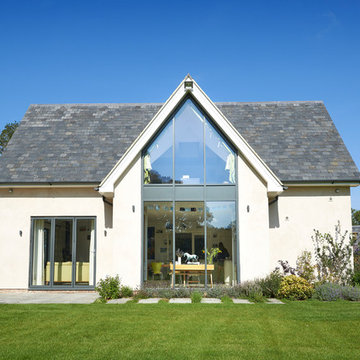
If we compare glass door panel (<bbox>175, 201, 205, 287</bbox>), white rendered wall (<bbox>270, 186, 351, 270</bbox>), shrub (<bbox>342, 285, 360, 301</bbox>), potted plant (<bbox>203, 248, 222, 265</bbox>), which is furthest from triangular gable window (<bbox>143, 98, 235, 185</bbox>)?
shrub (<bbox>342, 285, 360, 301</bbox>)

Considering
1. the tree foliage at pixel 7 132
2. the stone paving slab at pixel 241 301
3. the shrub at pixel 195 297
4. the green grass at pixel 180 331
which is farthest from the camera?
the tree foliage at pixel 7 132

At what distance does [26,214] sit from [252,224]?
8800mm

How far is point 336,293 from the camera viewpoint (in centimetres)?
1361

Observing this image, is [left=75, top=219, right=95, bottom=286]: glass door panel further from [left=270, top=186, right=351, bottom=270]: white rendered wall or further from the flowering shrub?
the flowering shrub

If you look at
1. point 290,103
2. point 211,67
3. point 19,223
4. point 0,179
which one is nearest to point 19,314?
point 19,223

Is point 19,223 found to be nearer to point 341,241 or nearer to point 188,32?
point 188,32

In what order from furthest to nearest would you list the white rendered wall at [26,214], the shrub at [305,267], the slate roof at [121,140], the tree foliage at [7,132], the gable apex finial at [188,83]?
the tree foliage at [7,132] → the slate roof at [121,140] → the white rendered wall at [26,214] → the shrub at [305,267] → the gable apex finial at [188,83]

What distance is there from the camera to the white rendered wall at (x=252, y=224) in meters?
14.9

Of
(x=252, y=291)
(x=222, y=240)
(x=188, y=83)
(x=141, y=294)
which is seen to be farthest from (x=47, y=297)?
(x=188, y=83)

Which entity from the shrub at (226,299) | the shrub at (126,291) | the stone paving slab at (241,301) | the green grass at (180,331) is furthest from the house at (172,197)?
the green grass at (180,331)

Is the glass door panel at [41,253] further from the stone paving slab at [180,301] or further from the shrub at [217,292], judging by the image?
the shrub at [217,292]

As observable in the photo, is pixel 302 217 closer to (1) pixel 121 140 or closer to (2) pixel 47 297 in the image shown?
(1) pixel 121 140

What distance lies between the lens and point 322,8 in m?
14.7

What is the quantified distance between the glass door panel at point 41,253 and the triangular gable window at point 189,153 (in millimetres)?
4618
